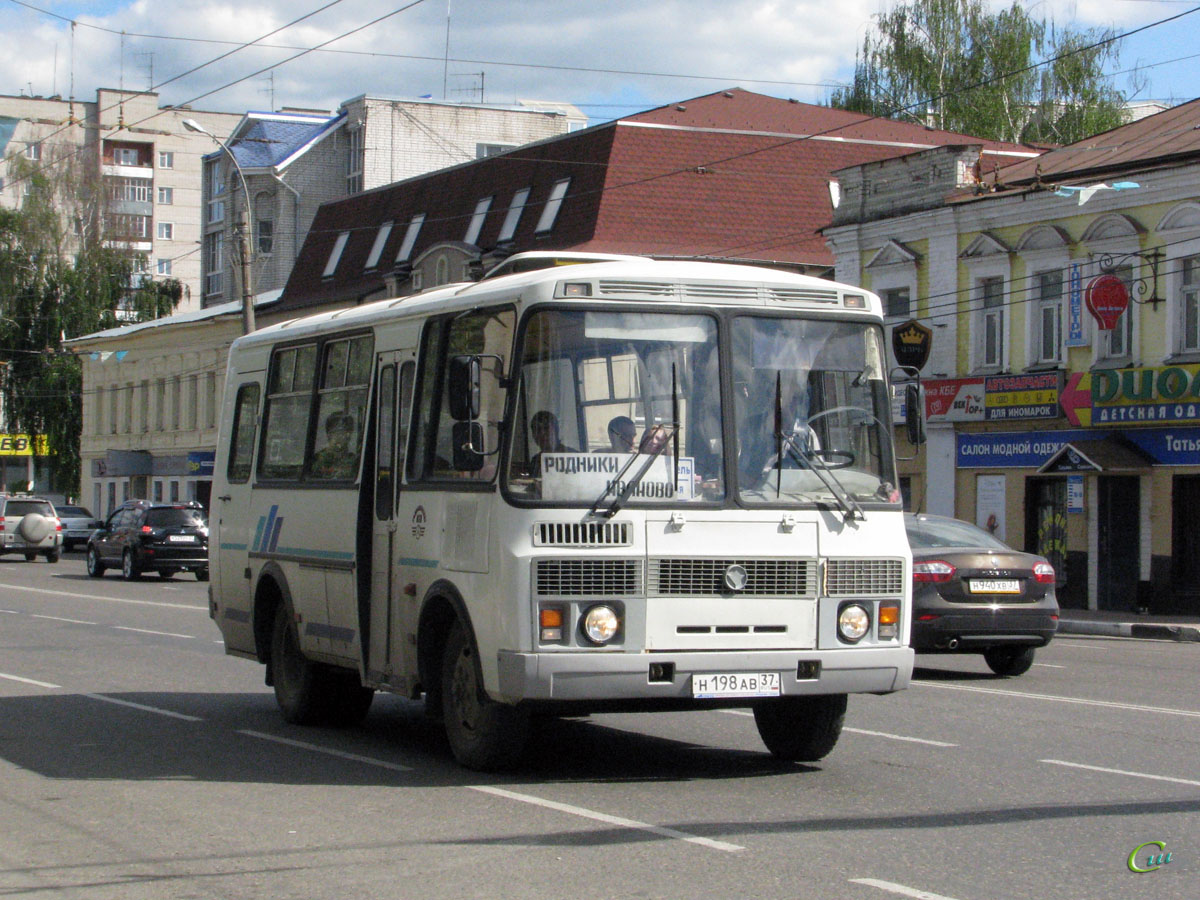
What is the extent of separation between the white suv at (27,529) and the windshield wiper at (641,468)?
4138 centimetres

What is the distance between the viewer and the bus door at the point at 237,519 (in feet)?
43.5

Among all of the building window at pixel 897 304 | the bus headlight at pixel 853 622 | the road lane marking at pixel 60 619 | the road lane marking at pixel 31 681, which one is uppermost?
the building window at pixel 897 304

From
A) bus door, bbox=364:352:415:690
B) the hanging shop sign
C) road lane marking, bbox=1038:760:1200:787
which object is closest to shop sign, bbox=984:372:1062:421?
the hanging shop sign

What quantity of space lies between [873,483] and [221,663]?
29.7ft

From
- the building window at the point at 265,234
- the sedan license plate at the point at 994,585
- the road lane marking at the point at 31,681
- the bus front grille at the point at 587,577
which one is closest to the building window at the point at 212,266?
the building window at the point at 265,234

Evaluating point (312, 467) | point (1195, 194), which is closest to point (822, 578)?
point (312, 467)

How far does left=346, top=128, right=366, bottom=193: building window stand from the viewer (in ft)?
228

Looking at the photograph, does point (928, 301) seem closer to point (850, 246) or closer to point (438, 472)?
point (850, 246)

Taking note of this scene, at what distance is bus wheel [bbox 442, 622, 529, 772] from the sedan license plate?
7.50m

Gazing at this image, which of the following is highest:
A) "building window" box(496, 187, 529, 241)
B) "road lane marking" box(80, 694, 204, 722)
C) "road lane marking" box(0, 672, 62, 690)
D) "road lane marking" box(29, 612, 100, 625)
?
"building window" box(496, 187, 529, 241)

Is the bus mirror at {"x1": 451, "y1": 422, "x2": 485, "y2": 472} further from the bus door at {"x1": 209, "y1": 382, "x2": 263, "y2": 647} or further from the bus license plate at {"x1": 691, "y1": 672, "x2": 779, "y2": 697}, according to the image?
the bus door at {"x1": 209, "y1": 382, "x2": 263, "y2": 647}

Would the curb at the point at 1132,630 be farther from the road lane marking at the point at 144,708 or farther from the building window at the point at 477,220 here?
the building window at the point at 477,220

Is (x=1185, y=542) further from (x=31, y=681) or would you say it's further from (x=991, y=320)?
(x=31, y=681)

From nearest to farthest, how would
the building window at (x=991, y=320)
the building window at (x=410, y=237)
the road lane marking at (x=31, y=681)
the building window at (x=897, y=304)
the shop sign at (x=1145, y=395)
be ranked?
the road lane marking at (x=31, y=681), the shop sign at (x=1145, y=395), the building window at (x=991, y=320), the building window at (x=897, y=304), the building window at (x=410, y=237)
